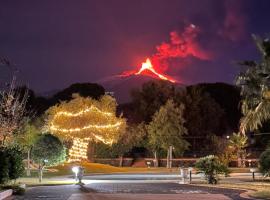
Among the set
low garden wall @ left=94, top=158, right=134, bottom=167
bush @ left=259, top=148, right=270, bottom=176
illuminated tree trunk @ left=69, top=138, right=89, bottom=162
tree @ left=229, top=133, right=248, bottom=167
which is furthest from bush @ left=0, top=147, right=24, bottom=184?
tree @ left=229, top=133, right=248, bottom=167

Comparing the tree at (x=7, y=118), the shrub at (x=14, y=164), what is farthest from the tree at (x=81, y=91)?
the shrub at (x=14, y=164)

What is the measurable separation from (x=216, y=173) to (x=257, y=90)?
9.94 meters

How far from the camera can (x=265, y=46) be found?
2578 centimetres

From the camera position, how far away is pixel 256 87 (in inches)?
1040

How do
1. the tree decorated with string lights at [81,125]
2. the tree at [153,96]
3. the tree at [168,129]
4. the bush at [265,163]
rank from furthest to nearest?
the tree at [153,96]
the tree at [168,129]
the tree decorated with string lights at [81,125]
the bush at [265,163]

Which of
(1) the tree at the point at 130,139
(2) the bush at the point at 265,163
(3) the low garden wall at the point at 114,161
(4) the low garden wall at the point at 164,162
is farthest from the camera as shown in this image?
(3) the low garden wall at the point at 114,161

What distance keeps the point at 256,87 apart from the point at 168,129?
4467 centimetres

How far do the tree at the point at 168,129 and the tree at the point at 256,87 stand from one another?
43205mm

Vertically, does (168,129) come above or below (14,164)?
above

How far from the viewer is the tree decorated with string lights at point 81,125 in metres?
65.9

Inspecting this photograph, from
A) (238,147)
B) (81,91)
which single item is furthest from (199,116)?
(81,91)

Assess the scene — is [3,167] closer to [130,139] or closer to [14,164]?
[14,164]

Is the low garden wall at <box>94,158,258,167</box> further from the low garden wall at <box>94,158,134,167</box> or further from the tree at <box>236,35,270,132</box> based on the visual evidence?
the tree at <box>236,35,270,132</box>

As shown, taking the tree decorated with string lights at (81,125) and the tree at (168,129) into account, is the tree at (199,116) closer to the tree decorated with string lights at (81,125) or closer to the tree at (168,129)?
the tree at (168,129)
